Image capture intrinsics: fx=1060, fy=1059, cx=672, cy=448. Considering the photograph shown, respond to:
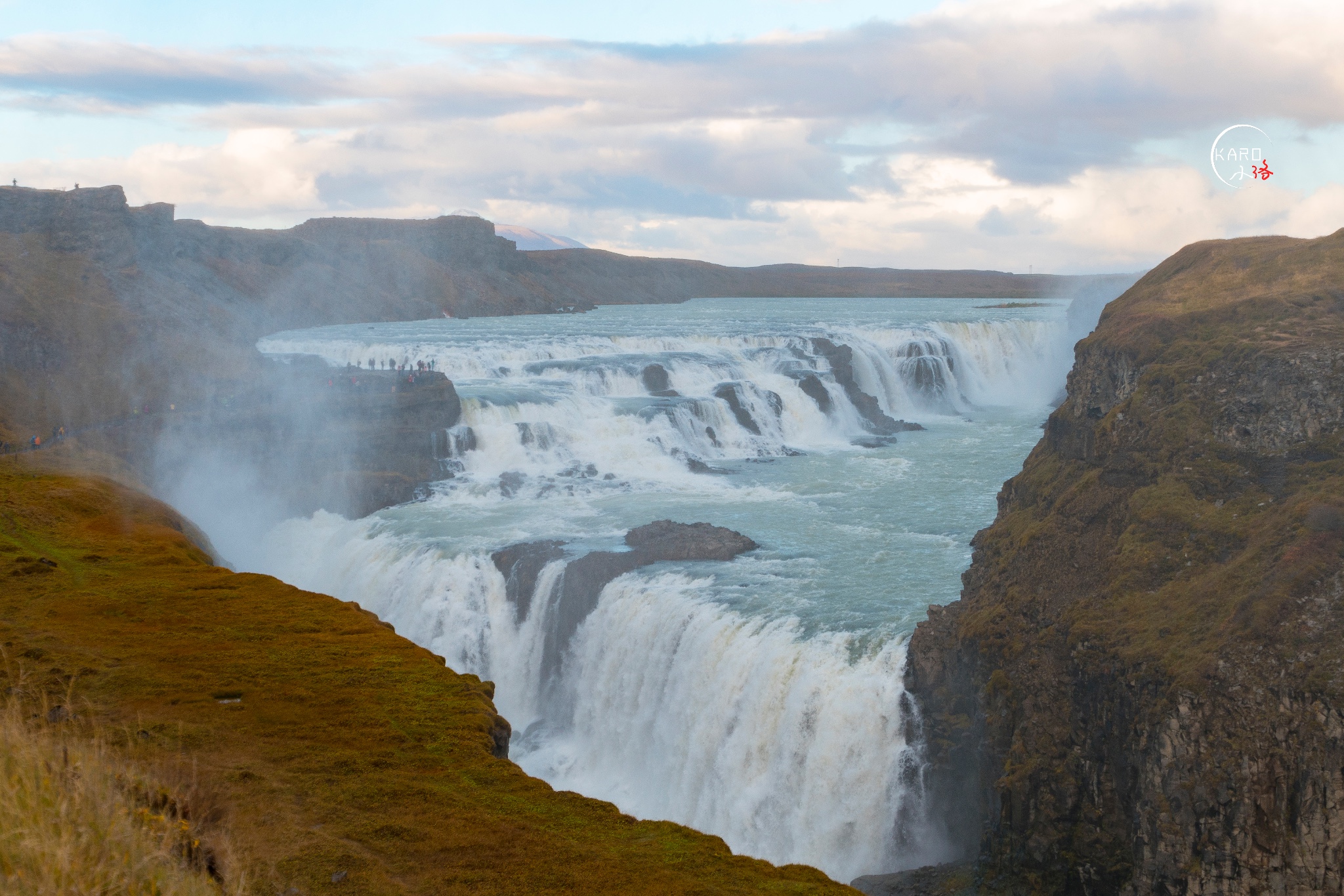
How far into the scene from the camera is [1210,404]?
55.7ft

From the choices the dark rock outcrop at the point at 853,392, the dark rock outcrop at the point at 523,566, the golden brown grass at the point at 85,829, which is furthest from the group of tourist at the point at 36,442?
the golden brown grass at the point at 85,829

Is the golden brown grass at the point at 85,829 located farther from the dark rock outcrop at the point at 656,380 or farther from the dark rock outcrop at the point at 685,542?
the dark rock outcrop at the point at 656,380

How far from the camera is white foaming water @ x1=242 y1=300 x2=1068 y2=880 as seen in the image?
17.4 m

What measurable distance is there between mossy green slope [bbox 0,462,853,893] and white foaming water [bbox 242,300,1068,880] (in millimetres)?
7484

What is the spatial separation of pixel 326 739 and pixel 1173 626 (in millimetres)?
10405

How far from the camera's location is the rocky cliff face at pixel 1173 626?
11.8 meters

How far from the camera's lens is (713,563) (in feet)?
79.8

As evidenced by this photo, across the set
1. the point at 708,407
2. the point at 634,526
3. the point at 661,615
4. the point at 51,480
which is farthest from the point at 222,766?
the point at 708,407

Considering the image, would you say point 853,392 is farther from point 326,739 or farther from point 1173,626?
point 326,739

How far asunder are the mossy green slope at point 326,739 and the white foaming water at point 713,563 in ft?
24.6

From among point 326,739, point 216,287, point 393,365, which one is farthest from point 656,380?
point 216,287

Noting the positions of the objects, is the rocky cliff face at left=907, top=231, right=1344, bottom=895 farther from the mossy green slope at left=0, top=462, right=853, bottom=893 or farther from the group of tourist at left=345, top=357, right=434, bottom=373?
the group of tourist at left=345, top=357, right=434, bottom=373

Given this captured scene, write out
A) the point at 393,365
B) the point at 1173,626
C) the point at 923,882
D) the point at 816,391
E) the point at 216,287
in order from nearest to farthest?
the point at 1173,626 < the point at 923,882 < the point at 816,391 < the point at 393,365 < the point at 216,287

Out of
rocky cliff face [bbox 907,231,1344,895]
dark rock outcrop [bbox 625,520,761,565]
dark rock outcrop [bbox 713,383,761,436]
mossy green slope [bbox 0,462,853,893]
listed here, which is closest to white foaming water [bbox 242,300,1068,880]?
dark rock outcrop [bbox 713,383,761,436]
